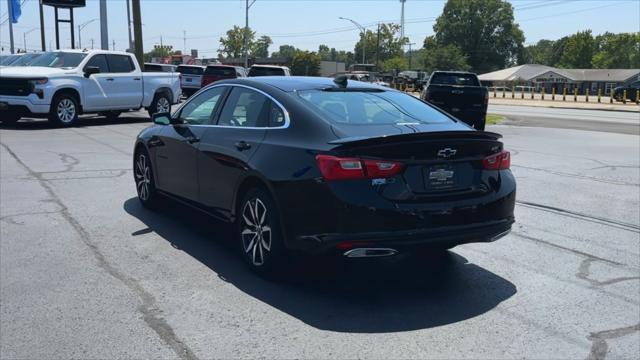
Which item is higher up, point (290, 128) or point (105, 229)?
point (290, 128)

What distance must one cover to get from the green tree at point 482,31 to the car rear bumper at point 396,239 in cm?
14252

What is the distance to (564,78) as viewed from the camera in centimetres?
11181

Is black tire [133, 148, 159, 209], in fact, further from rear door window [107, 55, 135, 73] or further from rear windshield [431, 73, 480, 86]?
rear windshield [431, 73, 480, 86]

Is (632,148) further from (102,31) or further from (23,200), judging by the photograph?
(102,31)

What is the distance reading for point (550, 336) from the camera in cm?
429

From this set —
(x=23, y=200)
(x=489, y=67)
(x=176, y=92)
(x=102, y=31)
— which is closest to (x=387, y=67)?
(x=489, y=67)

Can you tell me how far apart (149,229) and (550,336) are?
4288mm

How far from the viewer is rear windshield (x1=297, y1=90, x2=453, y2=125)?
5.26 meters

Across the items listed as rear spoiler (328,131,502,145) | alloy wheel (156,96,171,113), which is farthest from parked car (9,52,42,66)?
rear spoiler (328,131,502,145)

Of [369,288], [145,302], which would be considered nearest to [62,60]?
[145,302]

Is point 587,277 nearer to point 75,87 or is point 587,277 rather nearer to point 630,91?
point 75,87

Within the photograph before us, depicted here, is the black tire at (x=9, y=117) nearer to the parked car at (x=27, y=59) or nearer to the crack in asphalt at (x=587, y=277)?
the parked car at (x=27, y=59)

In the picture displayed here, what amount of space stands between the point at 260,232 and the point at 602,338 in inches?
104

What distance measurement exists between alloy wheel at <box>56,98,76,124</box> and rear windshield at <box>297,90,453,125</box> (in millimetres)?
13439
